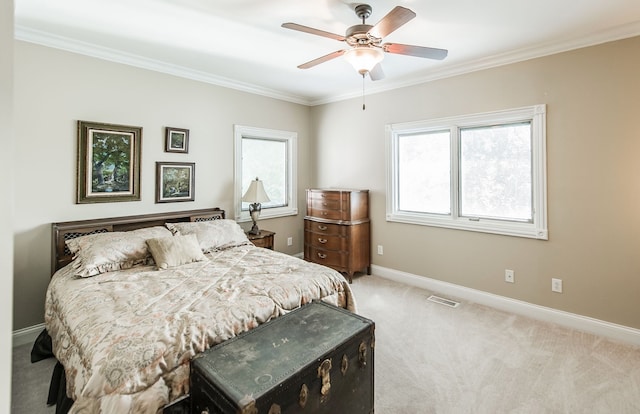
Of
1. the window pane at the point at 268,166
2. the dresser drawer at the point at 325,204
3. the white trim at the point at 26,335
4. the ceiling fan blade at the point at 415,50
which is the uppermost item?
Answer: the ceiling fan blade at the point at 415,50

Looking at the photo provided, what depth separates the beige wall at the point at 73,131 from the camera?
2666mm

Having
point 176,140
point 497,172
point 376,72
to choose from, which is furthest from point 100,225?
point 497,172

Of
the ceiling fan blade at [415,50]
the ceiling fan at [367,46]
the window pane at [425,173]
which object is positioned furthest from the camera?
the window pane at [425,173]

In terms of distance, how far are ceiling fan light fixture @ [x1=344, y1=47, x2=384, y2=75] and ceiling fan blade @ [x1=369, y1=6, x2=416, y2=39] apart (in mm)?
134

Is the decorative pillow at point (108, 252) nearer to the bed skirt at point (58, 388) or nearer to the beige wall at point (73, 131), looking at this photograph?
the beige wall at point (73, 131)

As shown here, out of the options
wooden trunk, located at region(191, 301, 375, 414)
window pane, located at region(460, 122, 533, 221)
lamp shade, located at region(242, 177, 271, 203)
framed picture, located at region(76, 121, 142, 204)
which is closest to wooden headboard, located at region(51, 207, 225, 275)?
framed picture, located at region(76, 121, 142, 204)

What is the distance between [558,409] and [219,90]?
4352mm

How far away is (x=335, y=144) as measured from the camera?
4.80 m

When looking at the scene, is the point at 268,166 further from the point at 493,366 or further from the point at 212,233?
the point at 493,366

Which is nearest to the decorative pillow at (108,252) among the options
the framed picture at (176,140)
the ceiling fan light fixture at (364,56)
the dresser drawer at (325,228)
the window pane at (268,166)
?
the framed picture at (176,140)

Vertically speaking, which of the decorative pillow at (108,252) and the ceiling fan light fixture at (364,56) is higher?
the ceiling fan light fixture at (364,56)

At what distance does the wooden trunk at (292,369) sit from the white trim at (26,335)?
2324mm

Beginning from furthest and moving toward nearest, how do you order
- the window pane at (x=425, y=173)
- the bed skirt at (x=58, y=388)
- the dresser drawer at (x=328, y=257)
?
1. the dresser drawer at (x=328, y=257)
2. the window pane at (x=425, y=173)
3. the bed skirt at (x=58, y=388)

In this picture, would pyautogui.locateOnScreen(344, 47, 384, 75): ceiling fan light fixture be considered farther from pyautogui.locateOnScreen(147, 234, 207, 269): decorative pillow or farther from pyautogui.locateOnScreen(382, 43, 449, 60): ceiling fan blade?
pyautogui.locateOnScreen(147, 234, 207, 269): decorative pillow
